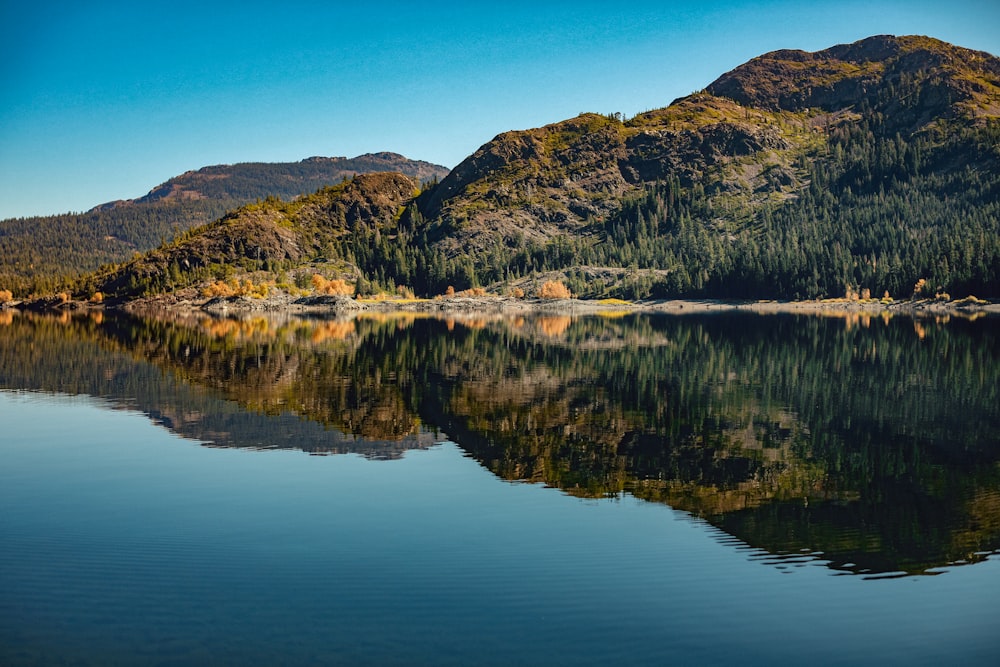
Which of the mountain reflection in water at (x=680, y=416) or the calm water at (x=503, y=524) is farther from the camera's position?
the mountain reflection in water at (x=680, y=416)

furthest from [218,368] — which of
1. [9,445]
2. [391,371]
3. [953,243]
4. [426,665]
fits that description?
[953,243]

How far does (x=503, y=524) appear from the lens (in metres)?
21.5

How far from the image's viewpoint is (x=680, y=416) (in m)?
39.9

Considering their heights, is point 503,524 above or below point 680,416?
below

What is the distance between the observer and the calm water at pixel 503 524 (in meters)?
14.5

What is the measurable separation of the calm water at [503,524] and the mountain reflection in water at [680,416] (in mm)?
211

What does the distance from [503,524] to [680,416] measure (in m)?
20.5

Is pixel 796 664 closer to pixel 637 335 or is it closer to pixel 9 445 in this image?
pixel 9 445

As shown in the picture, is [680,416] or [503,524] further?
[680,416]

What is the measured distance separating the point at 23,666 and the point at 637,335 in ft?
312

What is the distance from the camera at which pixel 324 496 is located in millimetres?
24672

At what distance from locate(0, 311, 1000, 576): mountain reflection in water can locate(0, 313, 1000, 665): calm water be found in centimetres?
21

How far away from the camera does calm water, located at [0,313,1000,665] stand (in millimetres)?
14516

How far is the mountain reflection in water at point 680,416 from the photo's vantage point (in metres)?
22.8
